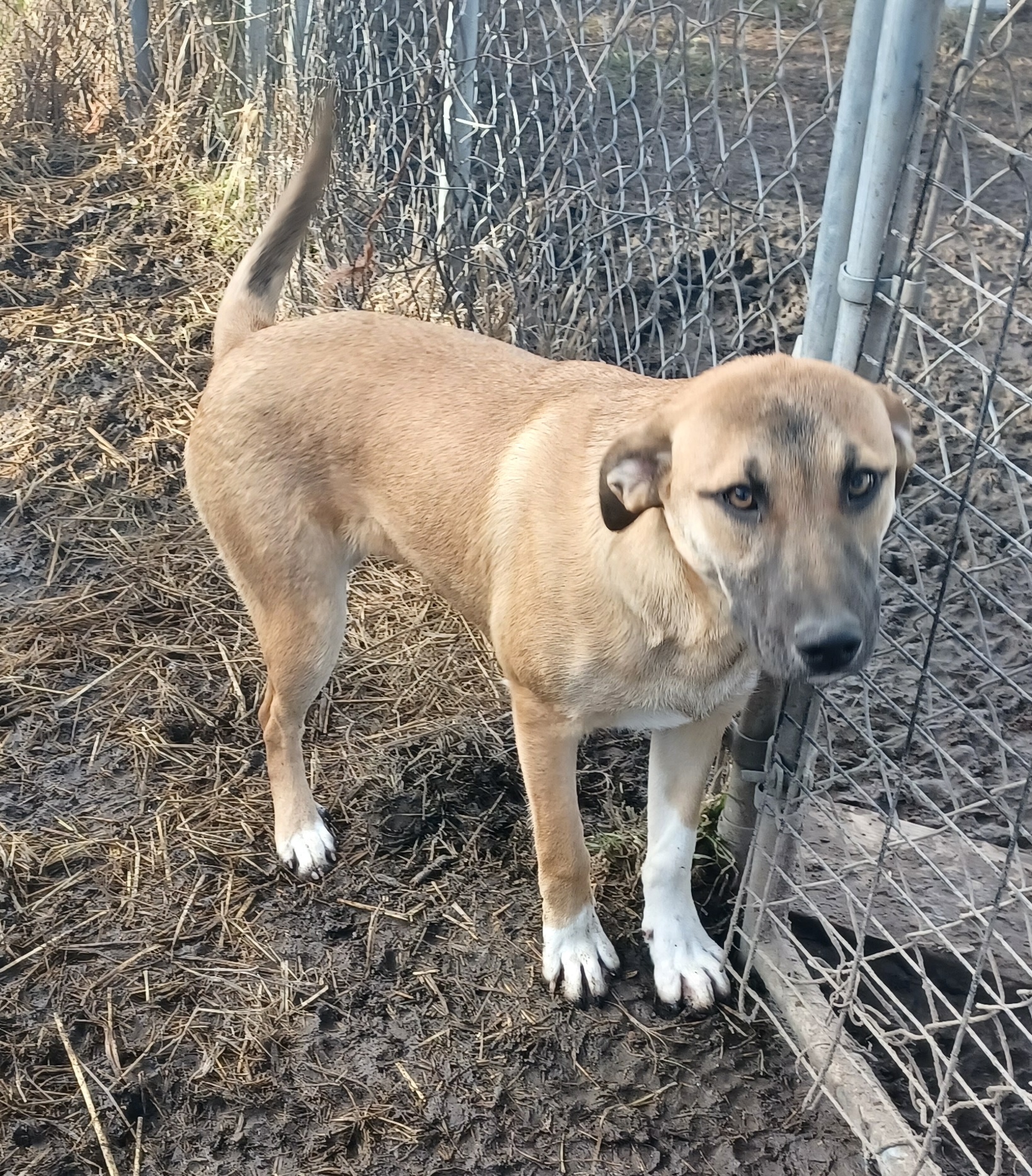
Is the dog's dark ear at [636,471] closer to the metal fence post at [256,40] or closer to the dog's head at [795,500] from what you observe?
the dog's head at [795,500]

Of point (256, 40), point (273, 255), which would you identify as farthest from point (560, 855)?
point (256, 40)

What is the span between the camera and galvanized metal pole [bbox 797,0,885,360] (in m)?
2.05

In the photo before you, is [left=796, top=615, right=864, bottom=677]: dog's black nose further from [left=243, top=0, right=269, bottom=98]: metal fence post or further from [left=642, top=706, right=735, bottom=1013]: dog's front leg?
[left=243, top=0, right=269, bottom=98]: metal fence post

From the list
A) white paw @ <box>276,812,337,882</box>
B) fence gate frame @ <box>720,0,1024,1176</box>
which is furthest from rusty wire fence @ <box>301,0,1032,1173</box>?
white paw @ <box>276,812,337,882</box>

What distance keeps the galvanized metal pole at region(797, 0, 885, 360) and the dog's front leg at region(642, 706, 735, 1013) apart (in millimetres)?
958

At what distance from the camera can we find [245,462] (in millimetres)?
2945

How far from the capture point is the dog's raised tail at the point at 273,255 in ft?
10.2

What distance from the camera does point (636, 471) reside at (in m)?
2.21

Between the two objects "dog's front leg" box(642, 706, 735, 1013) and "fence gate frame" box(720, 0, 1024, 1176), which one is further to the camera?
"dog's front leg" box(642, 706, 735, 1013)

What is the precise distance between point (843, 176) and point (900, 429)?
49 cm

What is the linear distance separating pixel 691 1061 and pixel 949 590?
1.74 meters

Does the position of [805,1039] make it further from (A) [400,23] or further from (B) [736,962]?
(A) [400,23]

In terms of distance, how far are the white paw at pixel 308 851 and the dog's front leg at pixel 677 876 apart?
0.88 m

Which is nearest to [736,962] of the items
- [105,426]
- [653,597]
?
[653,597]
